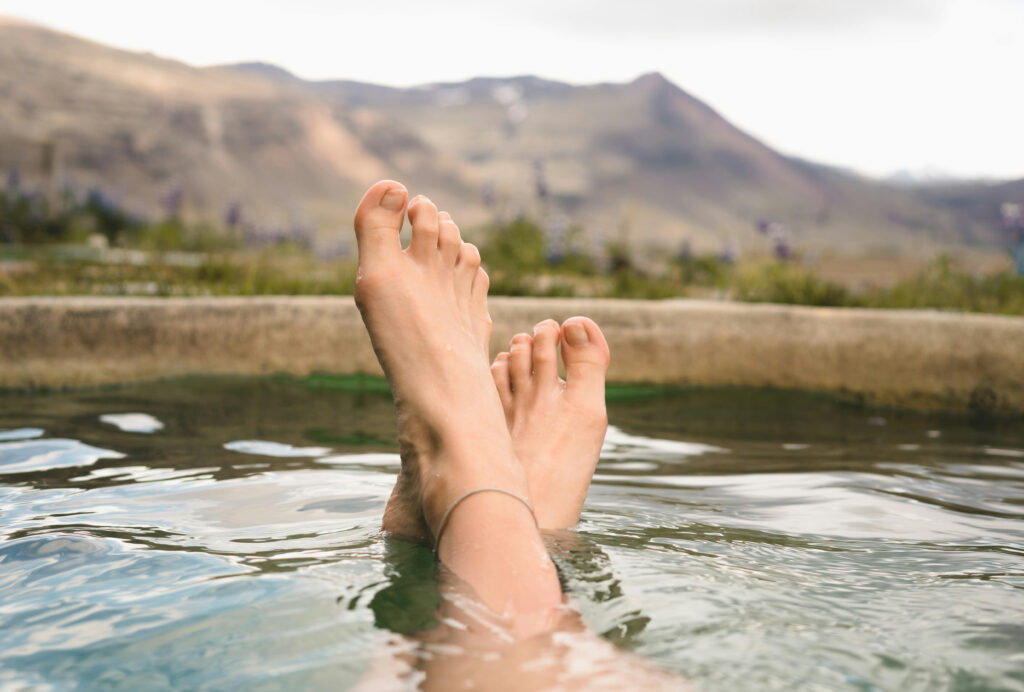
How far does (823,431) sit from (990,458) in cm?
42

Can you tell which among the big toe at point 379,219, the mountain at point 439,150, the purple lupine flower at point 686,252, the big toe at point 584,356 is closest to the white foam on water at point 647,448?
the big toe at point 584,356

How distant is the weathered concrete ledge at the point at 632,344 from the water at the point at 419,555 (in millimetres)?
297

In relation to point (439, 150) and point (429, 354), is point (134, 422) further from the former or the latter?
point (439, 150)

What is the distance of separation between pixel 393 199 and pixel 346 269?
→ 3274 millimetres

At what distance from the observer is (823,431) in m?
2.43

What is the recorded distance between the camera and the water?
0.93 meters

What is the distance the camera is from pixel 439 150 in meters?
74.3

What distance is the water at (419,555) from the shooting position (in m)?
0.93

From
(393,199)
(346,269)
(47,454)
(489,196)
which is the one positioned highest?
(489,196)

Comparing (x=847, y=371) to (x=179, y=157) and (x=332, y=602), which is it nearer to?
(x=332, y=602)

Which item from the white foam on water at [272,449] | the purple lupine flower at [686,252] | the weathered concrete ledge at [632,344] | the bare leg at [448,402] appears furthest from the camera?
the purple lupine flower at [686,252]

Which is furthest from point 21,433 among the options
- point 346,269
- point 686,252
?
point 686,252

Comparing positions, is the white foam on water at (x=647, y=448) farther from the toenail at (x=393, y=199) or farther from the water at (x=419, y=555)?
the toenail at (x=393, y=199)

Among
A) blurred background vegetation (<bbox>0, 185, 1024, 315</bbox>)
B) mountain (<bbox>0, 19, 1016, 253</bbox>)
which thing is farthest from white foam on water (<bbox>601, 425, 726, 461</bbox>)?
mountain (<bbox>0, 19, 1016, 253</bbox>)
